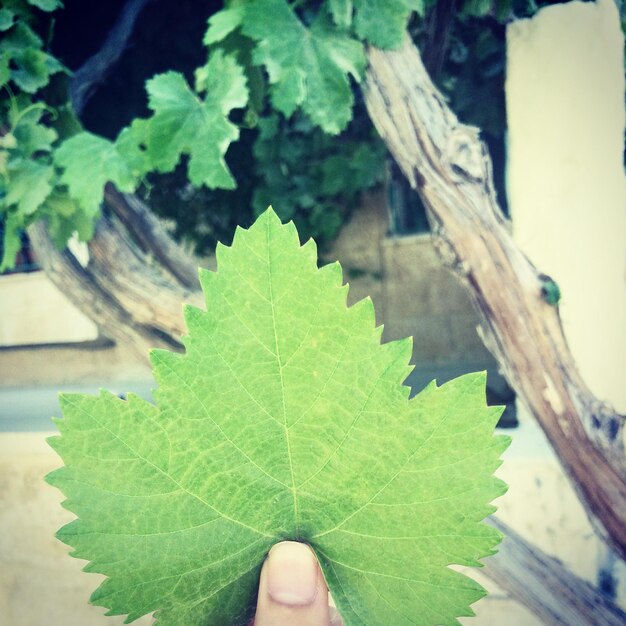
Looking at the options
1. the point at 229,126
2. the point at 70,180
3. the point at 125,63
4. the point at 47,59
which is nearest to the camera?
the point at 229,126

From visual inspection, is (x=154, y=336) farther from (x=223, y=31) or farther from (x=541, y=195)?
(x=541, y=195)

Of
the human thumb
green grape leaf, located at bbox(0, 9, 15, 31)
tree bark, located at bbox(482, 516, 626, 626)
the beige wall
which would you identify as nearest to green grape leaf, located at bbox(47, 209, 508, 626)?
the human thumb

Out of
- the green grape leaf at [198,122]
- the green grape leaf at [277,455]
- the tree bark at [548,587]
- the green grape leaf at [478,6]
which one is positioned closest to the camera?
the green grape leaf at [277,455]

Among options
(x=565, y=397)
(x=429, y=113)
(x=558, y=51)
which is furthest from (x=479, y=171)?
(x=558, y=51)

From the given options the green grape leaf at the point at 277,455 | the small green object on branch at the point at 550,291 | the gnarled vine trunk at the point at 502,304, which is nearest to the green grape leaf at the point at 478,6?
the gnarled vine trunk at the point at 502,304

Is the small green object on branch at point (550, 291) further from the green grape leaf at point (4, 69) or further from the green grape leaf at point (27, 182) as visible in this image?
the green grape leaf at point (4, 69)

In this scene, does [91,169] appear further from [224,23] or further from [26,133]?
[224,23]
